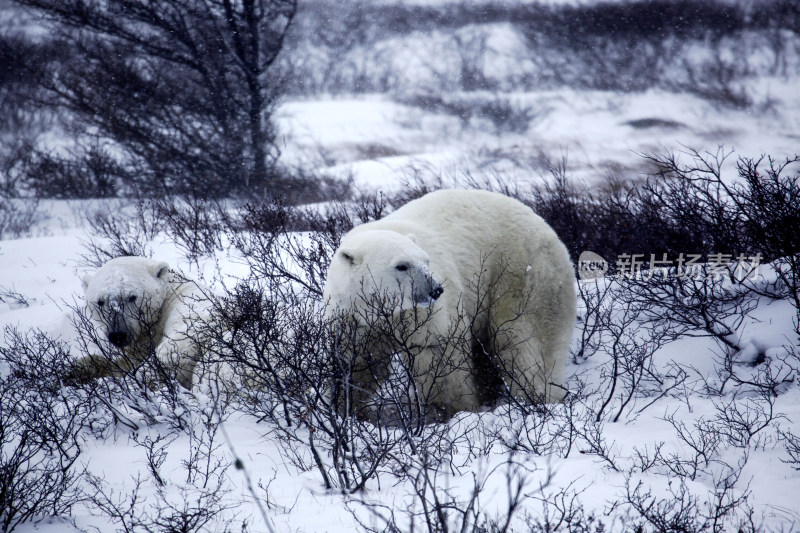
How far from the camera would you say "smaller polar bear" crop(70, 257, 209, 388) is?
325cm

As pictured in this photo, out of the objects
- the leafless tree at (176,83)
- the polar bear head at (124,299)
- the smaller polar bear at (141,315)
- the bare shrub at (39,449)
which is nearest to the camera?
the bare shrub at (39,449)

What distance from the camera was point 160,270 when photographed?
3779 mm

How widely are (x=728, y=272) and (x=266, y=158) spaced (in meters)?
12.4

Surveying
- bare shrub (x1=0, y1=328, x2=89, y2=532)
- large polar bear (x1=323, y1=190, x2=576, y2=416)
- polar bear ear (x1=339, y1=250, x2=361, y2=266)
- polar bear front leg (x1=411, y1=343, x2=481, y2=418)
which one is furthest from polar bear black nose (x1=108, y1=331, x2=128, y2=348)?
polar bear front leg (x1=411, y1=343, x2=481, y2=418)

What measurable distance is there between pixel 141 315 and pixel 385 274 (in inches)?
69.5

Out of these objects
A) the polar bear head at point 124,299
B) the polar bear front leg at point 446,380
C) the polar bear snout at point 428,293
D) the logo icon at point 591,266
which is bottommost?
the logo icon at point 591,266

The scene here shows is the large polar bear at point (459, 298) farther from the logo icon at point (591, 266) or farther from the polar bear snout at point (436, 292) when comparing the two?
the logo icon at point (591, 266)

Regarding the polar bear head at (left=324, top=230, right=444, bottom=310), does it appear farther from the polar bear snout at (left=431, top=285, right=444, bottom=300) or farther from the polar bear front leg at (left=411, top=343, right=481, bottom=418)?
the polar bear front leg at (left=411, top=343, right=481, bottom=418)

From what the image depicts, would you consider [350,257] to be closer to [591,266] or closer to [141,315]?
[141,315]

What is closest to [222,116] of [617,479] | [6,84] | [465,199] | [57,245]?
[57,245]

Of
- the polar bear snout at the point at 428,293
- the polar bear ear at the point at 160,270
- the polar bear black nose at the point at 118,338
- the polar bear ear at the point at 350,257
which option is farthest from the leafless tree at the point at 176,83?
the polar bear snout at the point at 428,293

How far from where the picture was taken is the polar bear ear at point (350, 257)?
106 inches

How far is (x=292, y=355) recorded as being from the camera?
2.39 metres

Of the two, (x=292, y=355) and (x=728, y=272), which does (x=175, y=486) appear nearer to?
(x=292, y=355)
